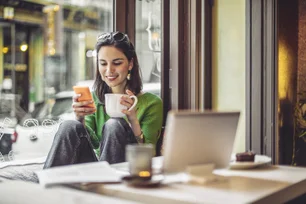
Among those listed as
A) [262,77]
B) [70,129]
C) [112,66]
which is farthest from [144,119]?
[262,77]

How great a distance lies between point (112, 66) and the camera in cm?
236

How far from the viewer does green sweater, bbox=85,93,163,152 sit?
7.64ft

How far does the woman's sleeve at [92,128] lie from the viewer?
2.29m

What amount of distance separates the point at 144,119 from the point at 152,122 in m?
0.05

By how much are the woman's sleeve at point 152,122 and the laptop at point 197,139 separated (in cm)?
91

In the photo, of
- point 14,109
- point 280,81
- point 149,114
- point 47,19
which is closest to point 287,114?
point 280,81

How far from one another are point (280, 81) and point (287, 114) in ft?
0.86

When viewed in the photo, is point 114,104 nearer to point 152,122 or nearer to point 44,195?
point 152,122

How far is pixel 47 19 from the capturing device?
5.62 meters

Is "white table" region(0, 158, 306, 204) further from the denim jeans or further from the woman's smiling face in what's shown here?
the woman's smiling face

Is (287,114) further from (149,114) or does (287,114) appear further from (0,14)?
(0,14)

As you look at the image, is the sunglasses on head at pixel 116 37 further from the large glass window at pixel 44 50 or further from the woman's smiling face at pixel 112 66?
the large glass window at pixel 44 50

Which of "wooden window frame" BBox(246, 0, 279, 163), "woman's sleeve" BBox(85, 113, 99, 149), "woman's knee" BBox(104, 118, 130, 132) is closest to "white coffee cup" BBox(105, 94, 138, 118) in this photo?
"woman's knee" BBox(104, 118, 130, 132)

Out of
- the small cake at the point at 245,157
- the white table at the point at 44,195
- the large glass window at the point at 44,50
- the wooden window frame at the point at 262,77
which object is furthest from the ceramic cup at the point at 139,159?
the large glass window at the point at 44,50
